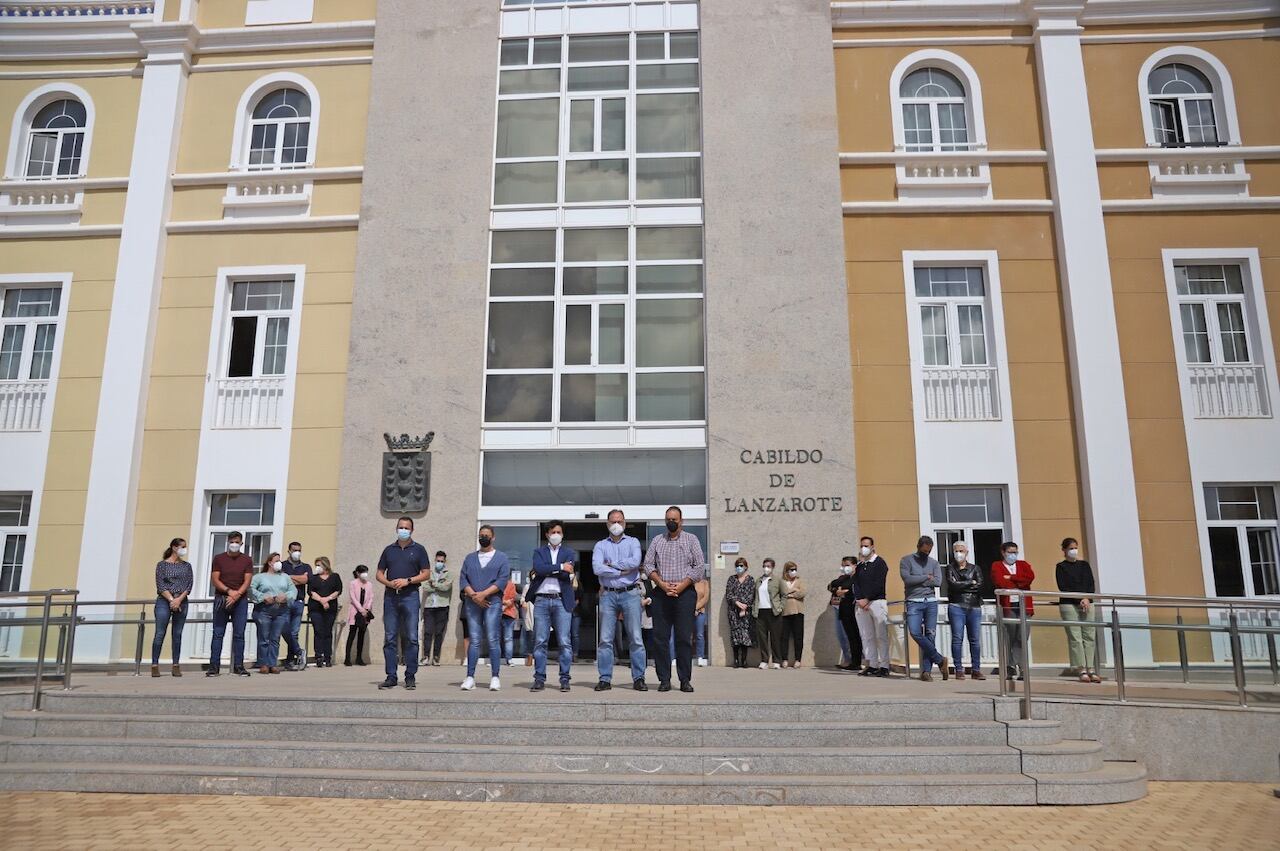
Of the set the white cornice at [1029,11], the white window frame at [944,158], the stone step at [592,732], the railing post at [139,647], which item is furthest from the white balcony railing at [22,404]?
the white cornice at [1029,11]

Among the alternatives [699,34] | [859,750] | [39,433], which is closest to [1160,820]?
[859,750]

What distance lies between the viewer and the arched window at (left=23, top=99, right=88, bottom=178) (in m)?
17.4

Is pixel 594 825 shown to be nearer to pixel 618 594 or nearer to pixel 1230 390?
pixel 618 594

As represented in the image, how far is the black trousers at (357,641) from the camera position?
46.7 feet

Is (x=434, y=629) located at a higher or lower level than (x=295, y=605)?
lower

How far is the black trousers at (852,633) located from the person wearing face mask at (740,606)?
4.49 feet

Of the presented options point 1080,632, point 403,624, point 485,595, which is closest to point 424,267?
point 403,624

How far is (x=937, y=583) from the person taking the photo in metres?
11.6

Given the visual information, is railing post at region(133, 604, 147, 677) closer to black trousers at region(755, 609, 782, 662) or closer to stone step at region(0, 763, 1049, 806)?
stone step at region(0, 763, 1049, 806)

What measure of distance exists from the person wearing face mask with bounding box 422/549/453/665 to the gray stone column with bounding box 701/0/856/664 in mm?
4197

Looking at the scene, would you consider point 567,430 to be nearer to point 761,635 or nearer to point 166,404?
point 761,635

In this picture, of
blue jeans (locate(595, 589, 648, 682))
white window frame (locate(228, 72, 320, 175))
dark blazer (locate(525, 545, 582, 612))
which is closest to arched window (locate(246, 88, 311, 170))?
white window frame (locate(228, 72, 320, 175))

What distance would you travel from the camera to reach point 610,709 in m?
8.64

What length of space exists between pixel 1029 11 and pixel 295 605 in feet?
52.5
